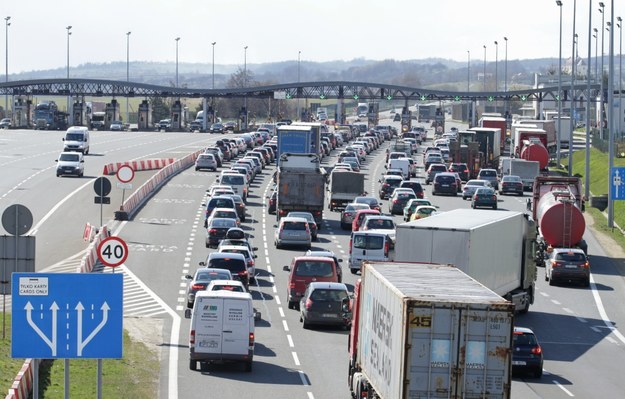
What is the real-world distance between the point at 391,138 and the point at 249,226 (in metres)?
90.8

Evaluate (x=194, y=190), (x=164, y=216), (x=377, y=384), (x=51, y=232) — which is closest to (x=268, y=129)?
(x=194, y=190)

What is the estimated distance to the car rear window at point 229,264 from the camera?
43625mm

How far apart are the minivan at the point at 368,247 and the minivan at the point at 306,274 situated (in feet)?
23.4

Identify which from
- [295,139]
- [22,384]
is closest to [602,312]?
[22,384]

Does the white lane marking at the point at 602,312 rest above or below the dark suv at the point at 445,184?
below

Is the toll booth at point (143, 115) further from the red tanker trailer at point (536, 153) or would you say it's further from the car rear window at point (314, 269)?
the car rear window at point (314, 269)

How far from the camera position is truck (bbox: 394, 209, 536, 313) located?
36531 millimetres

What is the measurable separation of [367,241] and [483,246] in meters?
A: 12.6

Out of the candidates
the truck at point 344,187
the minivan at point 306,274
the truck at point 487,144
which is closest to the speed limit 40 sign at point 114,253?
the minivan at point 306,274

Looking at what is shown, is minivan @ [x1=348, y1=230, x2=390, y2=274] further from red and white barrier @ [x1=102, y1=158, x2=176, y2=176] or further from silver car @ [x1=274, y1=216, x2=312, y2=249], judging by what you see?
red and white barrier @ [x1=102, y1=158, x2=176, y2=176]

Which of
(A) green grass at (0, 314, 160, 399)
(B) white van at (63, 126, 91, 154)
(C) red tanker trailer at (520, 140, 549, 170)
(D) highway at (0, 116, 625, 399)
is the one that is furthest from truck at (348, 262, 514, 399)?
(B) white van at (63, 126, 91, 154)

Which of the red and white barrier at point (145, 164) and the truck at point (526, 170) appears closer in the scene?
the truck at point (526, 170)

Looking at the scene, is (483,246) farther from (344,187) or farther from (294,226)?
(344,187)

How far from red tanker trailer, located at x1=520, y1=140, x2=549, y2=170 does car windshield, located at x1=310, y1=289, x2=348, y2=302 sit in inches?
2385
